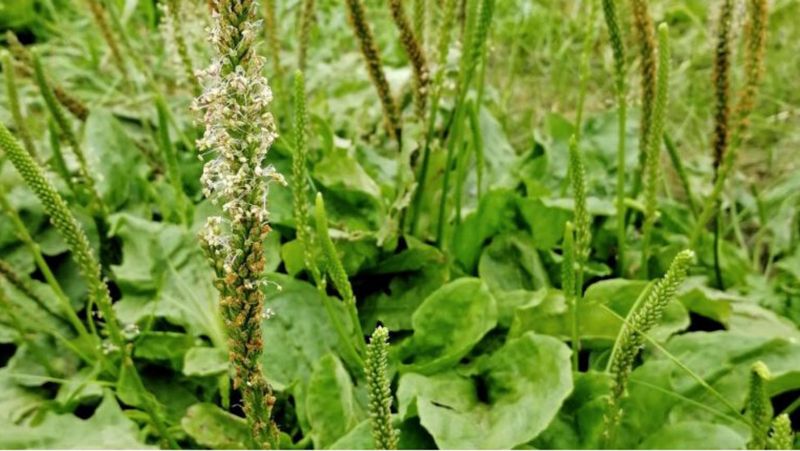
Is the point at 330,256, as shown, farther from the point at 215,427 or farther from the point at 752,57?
the point at 752,57

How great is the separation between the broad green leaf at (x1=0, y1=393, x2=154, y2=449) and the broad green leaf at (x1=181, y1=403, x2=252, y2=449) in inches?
4.7

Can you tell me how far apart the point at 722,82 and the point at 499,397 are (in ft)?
3.27

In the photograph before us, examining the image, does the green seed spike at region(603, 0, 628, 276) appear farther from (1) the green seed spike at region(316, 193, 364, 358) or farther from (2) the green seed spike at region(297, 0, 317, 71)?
(2) the green seed spike at region(297, 0, 317, 71)

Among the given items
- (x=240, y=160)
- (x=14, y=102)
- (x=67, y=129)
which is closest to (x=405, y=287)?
(x=67, y=129)

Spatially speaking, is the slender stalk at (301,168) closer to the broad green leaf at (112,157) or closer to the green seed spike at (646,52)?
the green seed spike at (646,52)

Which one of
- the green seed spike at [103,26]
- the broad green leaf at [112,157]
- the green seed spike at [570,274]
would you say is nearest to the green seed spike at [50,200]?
the green seed spike at [570,274]

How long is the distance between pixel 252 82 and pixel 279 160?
5.18 feet

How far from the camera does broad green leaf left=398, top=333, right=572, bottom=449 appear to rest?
1.66m

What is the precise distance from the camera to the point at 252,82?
3.01 feet

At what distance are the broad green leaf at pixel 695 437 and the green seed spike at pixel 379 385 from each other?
2.90 ft

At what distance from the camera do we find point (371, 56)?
6.47ft

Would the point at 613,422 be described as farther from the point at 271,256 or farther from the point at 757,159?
the point at 757,159

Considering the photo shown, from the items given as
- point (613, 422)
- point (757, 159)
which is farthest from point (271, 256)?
point (757, 159)

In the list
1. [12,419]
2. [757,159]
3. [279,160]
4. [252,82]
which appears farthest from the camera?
[757,159]
